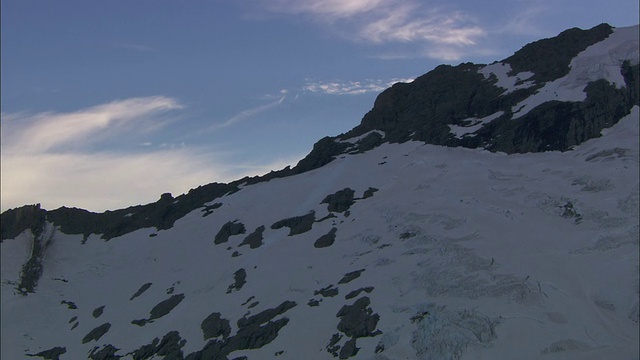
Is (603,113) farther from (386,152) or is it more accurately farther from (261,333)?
(261,333)

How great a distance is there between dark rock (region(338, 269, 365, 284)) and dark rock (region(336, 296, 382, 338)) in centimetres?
338

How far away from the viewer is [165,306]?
5134 cm

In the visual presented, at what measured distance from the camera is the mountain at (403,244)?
35.8 metres

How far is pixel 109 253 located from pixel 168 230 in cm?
608

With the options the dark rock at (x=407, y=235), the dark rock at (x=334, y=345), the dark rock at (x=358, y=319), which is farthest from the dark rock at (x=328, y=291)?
the dark rock at (x=407, y=235)

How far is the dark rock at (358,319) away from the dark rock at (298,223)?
48.3 ft

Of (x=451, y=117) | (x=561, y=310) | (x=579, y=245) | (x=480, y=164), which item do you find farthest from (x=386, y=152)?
(x=561, y=310)

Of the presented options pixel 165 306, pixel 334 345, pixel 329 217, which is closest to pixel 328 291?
pixel 334 345

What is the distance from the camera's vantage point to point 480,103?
2547 inches

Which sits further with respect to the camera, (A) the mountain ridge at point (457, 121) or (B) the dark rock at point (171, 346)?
(A) the mountain ridge at point (457, 121)

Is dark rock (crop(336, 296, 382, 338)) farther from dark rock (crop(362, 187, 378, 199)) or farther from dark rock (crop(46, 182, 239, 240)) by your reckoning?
dark rock (crop(46, 182, 239, 240))

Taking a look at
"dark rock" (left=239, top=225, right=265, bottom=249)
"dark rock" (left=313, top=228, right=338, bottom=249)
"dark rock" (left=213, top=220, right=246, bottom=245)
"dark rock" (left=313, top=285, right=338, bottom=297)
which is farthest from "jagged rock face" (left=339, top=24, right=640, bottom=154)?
"dark rock" (left=313, top=285, right=338, bottom=297)

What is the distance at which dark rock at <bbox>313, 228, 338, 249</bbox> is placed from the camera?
49.8 m

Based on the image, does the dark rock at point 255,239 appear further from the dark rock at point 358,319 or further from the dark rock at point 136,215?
the dark rock at point 358,319
